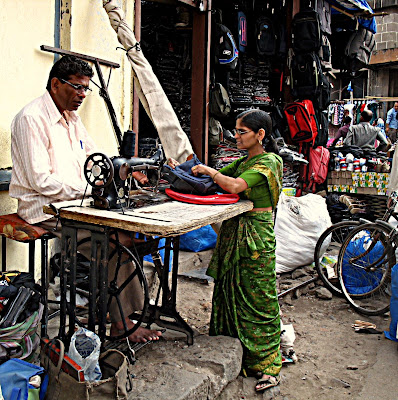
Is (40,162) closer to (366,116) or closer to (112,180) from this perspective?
(112,180)

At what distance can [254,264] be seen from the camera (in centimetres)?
A: 330

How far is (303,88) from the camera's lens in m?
7.84

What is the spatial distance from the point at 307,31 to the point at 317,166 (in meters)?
2.17

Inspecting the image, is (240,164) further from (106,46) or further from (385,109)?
(385,109)

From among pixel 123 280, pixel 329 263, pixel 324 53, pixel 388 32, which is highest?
pixel 388 32

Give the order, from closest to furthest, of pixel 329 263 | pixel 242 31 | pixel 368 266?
1. pixel 368 266
2. pixel 329 263
3. pixel 242 31

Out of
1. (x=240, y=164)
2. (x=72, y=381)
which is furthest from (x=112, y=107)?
(x=72, y=381)

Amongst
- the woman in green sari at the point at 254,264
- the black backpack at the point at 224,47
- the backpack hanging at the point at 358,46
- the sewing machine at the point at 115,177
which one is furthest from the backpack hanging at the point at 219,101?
the sewing machine at the point at 115,177

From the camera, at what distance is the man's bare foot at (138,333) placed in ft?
10.1

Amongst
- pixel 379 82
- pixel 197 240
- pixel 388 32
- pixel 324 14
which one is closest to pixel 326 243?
pixel 197 240

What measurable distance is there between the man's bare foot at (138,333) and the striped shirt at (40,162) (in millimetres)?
826

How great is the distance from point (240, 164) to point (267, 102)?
4987 millimetres

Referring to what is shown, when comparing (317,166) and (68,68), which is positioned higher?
(68,68)

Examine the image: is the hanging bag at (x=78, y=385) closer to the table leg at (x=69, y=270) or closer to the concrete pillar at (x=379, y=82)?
the table leg at (x=69, y=270)
